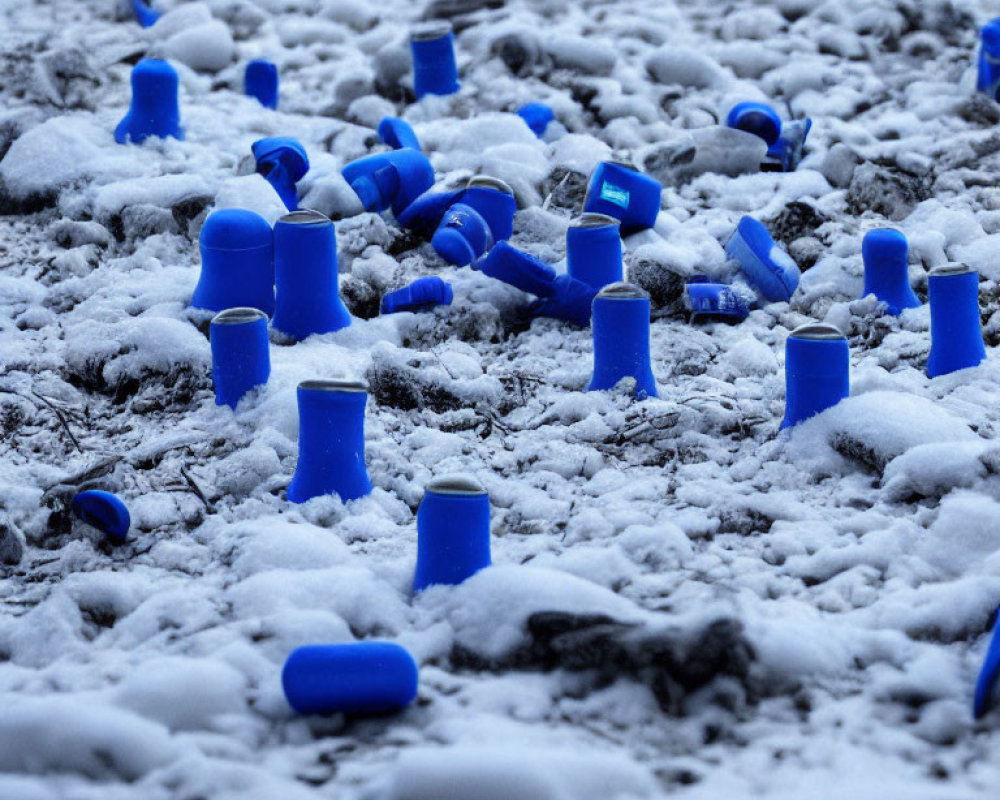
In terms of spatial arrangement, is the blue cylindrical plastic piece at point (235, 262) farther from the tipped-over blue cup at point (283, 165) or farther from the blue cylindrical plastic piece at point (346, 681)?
the blue cylindrical plastic piece at point (346, 681)

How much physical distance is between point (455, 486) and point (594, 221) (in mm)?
955

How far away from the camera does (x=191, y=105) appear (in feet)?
11.0

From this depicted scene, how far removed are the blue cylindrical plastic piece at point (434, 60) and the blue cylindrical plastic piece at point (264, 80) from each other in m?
0.40

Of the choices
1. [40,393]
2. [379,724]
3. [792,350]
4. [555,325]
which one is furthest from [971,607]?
[40,393]

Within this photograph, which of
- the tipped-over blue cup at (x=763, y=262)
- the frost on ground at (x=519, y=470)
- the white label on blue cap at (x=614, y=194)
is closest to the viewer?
the frost on ground at (x=519, y=470)

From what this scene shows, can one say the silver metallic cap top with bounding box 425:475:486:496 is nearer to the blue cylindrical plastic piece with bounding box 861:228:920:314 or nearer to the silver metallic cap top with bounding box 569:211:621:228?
the silver metallic cap top with bounding box 569:211:621:228

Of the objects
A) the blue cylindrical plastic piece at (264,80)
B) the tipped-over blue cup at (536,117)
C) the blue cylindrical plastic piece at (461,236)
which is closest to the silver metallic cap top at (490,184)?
the blue cylindrical plastic piece at (461,236)

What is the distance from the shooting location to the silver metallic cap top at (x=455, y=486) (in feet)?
5.31

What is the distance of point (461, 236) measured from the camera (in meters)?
2.57

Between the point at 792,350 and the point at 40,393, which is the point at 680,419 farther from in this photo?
the point at 40,393

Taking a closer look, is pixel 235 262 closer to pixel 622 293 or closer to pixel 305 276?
pixel 305 276

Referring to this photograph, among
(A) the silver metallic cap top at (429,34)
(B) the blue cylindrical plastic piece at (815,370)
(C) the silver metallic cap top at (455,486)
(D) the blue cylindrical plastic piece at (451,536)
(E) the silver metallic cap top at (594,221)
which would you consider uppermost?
(A) the silver metallic cap top at (429,34)

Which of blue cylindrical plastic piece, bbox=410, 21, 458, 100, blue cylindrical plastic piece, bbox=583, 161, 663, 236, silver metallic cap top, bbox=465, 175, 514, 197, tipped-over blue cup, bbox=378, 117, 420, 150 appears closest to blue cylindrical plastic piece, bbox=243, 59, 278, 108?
blue cylindrical plastic piece, bbox=410, 21, 458, 100

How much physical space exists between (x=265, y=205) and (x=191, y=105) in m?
0.91
